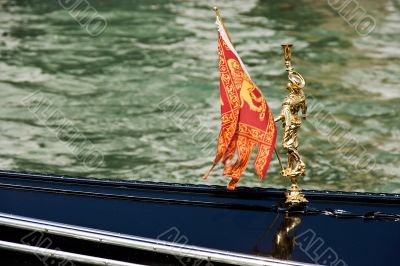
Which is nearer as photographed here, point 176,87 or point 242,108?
point 242,108

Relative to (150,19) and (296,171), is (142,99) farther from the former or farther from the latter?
(296,171)

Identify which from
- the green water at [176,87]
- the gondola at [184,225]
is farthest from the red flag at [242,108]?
the green water at [176,87]

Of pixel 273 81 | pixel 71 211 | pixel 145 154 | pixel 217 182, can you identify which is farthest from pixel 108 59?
pixel 71 211

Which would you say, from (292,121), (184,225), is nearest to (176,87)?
(292,121)

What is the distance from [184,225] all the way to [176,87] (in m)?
3.21

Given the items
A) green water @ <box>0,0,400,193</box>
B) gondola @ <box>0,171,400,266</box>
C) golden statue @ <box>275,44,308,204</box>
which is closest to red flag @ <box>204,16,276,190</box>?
golden statue @ <box>275,44,308,204</box>

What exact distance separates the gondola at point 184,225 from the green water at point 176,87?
1592 mm

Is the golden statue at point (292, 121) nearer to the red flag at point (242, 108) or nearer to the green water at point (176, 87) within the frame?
the red flag at point (242, 108)

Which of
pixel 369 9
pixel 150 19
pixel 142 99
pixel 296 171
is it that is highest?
pixel 369 9

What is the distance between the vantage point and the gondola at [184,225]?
2.43 metres

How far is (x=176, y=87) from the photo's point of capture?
227 inches

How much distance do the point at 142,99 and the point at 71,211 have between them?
2898 mm

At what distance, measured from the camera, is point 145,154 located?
4801 millimetres

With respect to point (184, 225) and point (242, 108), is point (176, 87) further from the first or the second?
point (184, 225)
